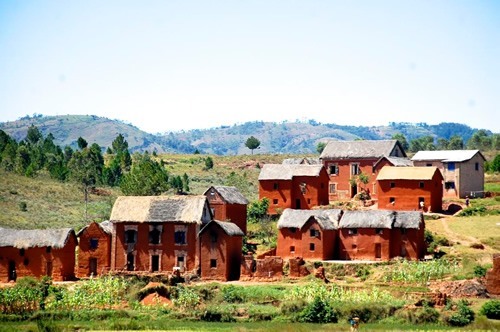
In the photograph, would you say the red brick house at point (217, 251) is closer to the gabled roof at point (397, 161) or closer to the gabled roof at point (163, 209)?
the gabled roof at point (163, 209)

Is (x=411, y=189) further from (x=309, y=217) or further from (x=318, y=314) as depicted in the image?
(x=318, y=314)

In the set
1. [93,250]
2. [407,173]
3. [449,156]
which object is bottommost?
[93,250]

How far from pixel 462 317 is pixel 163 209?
2343 cm

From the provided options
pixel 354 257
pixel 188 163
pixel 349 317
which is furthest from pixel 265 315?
pixel 188 163

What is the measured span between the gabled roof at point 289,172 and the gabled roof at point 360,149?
5.99 metres

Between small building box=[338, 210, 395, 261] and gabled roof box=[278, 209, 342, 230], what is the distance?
2.36ft

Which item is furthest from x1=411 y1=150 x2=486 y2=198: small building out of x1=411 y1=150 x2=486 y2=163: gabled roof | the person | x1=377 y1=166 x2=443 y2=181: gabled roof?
the person

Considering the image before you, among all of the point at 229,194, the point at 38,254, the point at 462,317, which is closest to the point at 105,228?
the point at 38,254

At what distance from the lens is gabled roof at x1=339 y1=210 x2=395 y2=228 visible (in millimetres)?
62972

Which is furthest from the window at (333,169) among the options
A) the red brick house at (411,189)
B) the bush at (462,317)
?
the bush at (462,317)

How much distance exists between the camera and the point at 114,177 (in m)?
110

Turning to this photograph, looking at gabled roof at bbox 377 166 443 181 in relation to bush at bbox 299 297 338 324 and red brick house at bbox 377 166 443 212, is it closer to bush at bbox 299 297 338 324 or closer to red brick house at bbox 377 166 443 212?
red brick house at bbox 377 166 443 212

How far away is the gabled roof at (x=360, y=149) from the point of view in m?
81.1

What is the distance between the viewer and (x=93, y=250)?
64375 millimetres
